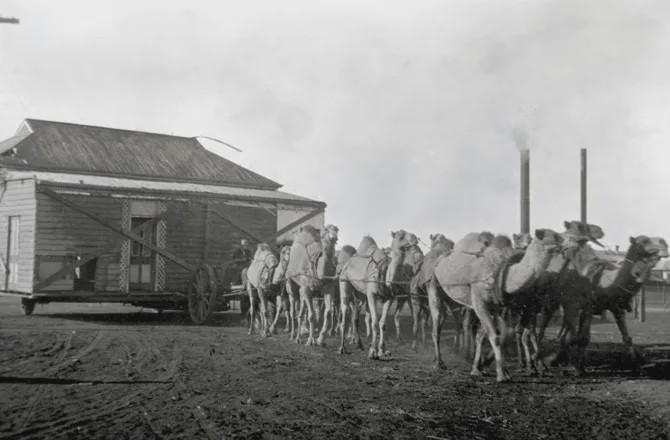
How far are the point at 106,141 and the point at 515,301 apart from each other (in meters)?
22.4

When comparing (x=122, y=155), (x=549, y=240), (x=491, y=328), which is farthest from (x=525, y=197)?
(x=491, y=328)

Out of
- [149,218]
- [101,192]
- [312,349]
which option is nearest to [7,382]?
[312,349]

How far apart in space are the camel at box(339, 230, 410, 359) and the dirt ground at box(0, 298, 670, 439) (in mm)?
596

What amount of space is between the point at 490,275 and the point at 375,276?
3.24 meters

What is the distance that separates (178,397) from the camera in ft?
27.9

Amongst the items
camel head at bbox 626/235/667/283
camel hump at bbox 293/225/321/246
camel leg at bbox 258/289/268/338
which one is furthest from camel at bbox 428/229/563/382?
camel leg at bbox 258/289/268/338

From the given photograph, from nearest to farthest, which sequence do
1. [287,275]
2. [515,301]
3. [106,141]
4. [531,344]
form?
[515,301] < [531,344] < [287,275] < [106,141]

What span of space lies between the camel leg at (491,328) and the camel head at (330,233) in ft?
14.0

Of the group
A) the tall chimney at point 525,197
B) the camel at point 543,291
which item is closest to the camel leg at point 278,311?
the camel at point 543,291

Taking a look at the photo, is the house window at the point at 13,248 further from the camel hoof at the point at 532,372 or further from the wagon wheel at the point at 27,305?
→ the camel hoof at the point at 532,372

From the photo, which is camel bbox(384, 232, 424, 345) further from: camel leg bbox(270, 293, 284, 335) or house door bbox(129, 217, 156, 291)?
house door bbox(129, 217, 156, 291)

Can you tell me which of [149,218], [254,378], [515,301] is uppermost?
[149,218]

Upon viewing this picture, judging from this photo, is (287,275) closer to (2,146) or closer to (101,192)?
(101,192)

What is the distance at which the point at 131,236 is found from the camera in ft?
62.0
